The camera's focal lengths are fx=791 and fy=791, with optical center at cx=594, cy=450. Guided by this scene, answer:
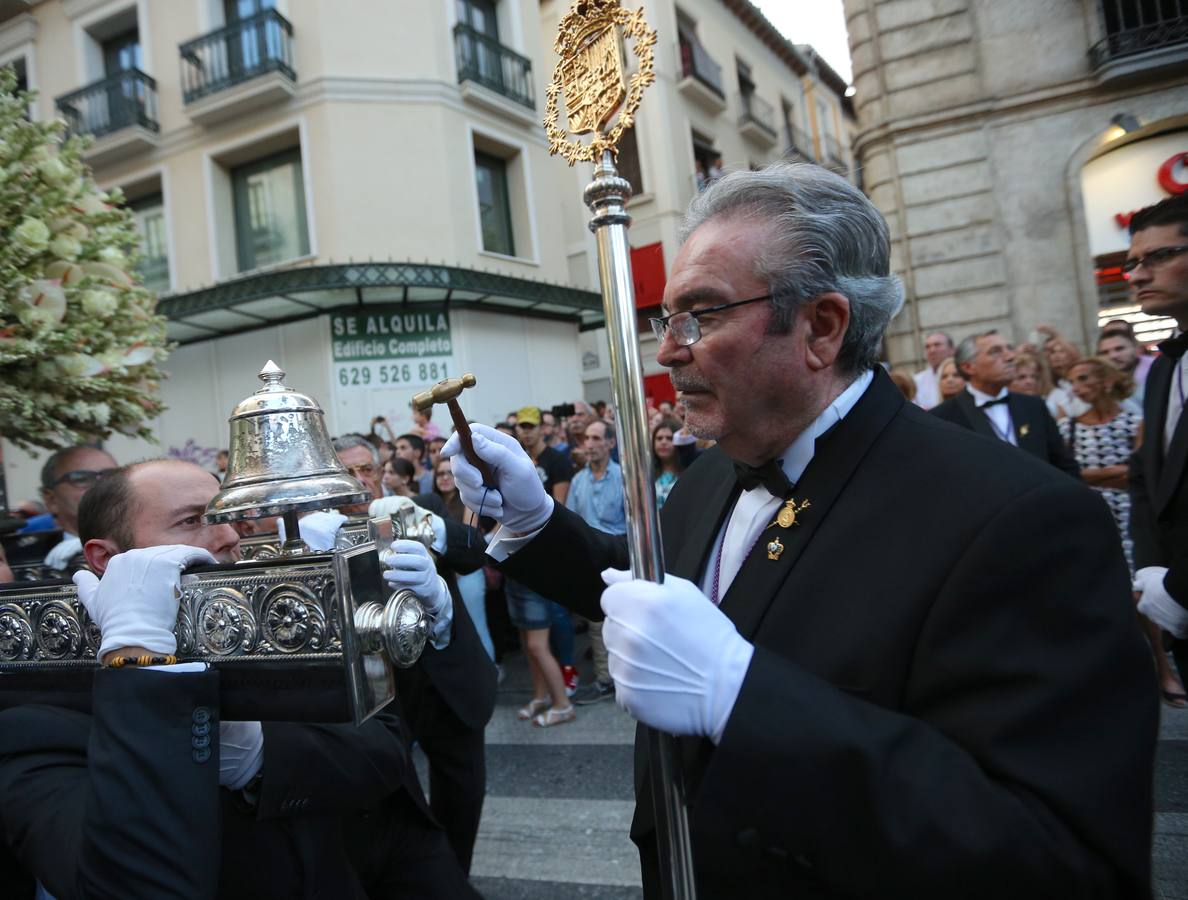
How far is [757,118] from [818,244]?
2206 centimetres

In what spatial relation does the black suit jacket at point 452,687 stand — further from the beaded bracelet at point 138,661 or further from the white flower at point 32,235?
the white flower at point 32,235

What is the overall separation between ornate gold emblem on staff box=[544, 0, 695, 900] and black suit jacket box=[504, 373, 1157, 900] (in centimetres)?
6

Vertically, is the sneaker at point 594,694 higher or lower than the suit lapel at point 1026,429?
lower

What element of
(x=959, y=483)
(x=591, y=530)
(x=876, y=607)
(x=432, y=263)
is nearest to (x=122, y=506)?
(x=591, y=530)

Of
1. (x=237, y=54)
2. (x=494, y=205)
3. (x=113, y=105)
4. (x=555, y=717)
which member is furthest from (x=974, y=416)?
(x=113, y=105)

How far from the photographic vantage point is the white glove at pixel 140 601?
1.35 metres

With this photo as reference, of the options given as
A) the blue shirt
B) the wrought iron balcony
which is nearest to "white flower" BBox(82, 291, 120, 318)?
the blue shirt

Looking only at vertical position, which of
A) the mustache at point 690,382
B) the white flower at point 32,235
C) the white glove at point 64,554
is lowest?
the white glove at point 64,554

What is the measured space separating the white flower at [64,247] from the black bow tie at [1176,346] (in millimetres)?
3525

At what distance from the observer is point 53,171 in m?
2.48

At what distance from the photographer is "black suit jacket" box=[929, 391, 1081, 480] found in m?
4.29

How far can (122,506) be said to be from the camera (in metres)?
1.82

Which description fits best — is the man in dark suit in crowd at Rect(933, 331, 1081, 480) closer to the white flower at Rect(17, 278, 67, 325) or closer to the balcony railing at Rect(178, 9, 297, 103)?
the white flower at Rect(17, 278, 67, 325)

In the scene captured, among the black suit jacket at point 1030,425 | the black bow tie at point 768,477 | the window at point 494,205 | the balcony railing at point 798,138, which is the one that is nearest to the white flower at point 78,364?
the black bow tie at point 768,477
